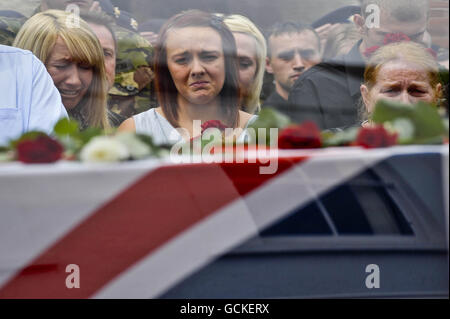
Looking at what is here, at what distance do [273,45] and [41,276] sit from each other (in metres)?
1.46

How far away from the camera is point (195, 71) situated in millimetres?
2498

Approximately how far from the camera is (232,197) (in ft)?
4.92

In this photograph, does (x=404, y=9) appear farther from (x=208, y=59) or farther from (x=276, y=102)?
(x=208, y=59)

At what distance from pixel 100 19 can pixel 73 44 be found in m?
0.14

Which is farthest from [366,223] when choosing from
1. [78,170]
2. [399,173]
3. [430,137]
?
[78,170]

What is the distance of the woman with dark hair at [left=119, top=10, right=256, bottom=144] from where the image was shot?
2500 mm

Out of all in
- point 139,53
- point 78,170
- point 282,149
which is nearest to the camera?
point 78,170

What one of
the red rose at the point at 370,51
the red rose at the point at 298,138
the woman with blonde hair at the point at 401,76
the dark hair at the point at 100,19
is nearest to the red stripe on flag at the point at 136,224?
the red rose at the point at 298,138

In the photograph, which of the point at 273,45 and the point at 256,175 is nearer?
the point at 256,175

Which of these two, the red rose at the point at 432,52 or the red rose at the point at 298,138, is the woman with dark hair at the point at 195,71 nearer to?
the red rose at the point at 432,52

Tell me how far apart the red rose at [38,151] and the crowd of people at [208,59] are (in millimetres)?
927

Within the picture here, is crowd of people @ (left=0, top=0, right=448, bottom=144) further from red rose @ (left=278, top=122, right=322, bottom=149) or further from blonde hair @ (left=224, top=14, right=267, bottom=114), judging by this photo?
red rose @ (left=278, top=122, right=322, bottom=149)

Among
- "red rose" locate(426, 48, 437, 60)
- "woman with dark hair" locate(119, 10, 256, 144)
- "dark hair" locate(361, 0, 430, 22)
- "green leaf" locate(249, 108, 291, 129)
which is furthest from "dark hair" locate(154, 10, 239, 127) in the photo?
"green leaf" locate(249, 108, 291, 129)
